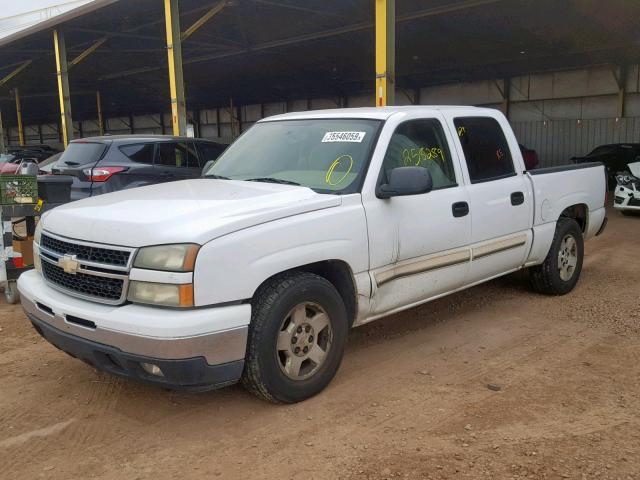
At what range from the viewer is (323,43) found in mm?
18641

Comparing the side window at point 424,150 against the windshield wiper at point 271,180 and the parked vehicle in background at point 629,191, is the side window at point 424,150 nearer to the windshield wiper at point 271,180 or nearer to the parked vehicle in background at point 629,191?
the windshield wiper at point 271,180

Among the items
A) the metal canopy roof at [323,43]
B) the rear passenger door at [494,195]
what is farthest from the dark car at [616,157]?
the rear passenger door at [494,195]

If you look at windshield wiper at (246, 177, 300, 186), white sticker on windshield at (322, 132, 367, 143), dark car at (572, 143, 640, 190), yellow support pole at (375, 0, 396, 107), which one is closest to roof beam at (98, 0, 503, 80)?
yellow support pole at (375, 0, 396, 107)

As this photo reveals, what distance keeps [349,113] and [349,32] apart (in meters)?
13.4

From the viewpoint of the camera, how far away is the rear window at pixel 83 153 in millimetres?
9008

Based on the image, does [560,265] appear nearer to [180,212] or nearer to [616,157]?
[180,212]

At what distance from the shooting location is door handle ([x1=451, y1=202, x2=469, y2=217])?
4535 millimetres

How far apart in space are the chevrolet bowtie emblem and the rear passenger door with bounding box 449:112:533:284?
9.69ft

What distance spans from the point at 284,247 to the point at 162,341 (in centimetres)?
87

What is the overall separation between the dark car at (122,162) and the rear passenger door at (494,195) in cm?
575

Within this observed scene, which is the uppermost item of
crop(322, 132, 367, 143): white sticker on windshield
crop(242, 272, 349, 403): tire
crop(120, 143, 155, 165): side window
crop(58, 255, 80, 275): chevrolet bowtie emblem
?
crop(322, 132, 367, 143): white sticker on windshield

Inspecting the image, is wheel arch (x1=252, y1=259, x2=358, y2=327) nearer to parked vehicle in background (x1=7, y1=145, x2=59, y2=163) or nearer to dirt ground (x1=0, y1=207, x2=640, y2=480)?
dirt ground (x1=0, y1=207, x2=640, y2=480)

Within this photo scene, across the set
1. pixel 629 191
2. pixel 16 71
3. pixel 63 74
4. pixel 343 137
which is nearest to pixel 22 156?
pixel 16 71

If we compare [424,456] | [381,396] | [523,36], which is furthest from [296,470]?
[523,36]
